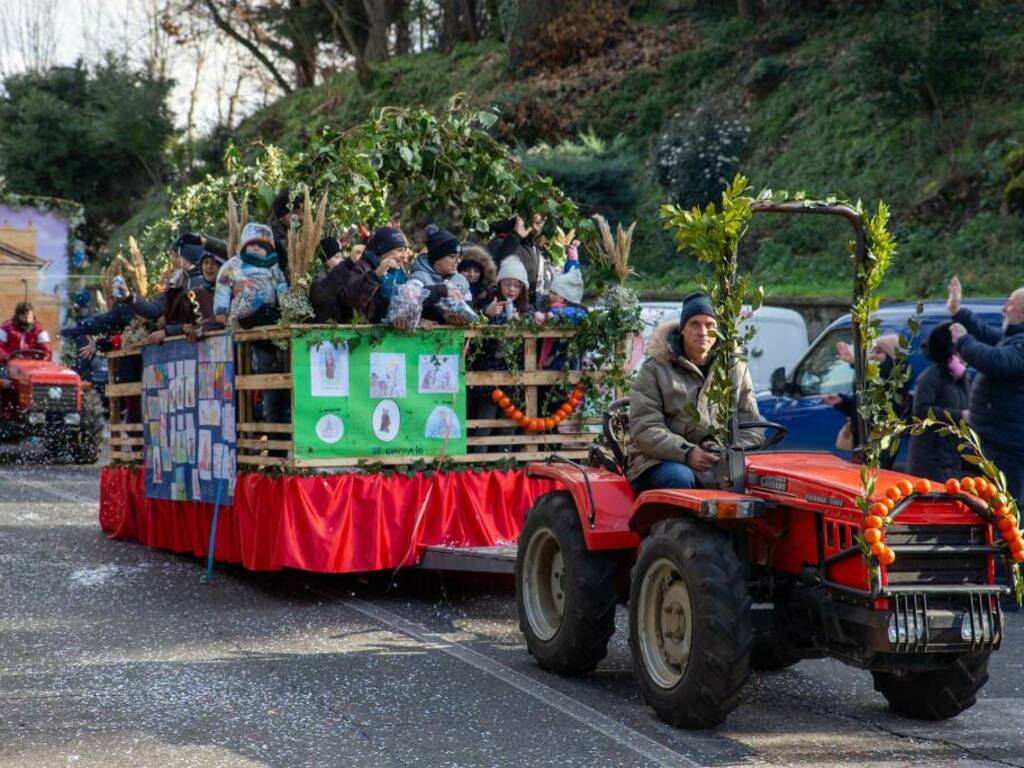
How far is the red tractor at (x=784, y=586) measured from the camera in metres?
6.26

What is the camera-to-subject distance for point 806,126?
27500mm

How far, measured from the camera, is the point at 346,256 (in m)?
10.6

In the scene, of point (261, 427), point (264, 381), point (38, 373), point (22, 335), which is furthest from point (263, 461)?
point (22, 335)

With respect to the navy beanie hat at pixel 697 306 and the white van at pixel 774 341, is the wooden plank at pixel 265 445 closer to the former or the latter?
the navy beanie hat at pixel 697 306

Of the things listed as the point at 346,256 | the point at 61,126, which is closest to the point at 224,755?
the point at 346,256

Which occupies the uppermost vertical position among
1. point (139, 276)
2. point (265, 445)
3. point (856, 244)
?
point (139, 276)

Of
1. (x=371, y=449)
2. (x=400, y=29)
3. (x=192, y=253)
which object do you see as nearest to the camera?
(x=371, y=449)

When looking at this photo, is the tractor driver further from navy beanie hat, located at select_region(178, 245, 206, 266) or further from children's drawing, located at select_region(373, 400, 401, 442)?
navy beanie hat, located at select_region(178, 245, 206, 266)

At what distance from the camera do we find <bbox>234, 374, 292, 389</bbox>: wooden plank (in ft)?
32.5

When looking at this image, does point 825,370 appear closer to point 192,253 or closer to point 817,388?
point 817,388

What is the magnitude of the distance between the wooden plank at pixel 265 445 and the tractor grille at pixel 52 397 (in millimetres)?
11236

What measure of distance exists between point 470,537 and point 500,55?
29.2 m

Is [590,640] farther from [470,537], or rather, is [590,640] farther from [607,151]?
[607,151]

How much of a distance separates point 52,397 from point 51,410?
0.19 m
